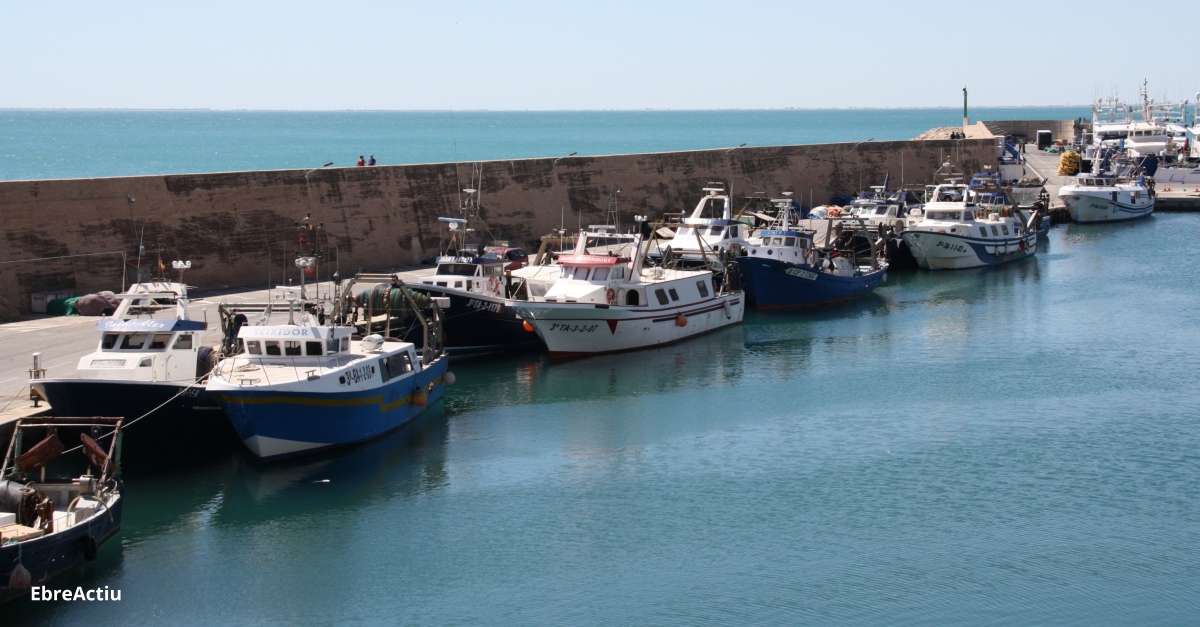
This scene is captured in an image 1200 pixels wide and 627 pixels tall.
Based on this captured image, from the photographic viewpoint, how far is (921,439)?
2430 cm

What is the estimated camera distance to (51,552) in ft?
53.3

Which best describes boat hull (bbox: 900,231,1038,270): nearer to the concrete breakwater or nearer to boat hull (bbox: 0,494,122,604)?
the concrete breakwater

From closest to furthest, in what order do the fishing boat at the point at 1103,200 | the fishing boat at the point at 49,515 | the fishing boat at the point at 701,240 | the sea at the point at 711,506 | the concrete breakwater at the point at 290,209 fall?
1. the fishing boat at the point at 49,515
2. the sea at the point at 711,506
3. the concrete breakwater at the point at 290,209
4. the fishing boat at the point at 701,240
5. the fishing boat at the point at 1103,200

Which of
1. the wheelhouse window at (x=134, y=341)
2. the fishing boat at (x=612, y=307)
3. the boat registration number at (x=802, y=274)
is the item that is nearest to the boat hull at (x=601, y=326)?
the fishing boat at (x=612, y=307)

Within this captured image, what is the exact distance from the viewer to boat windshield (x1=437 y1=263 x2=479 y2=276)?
3241 centimetres

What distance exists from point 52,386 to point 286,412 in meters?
4.18

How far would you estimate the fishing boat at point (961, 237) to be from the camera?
157ft

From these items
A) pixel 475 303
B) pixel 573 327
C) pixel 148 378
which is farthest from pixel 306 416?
pixel 573 327

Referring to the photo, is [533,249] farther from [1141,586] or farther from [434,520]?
[1141,586]

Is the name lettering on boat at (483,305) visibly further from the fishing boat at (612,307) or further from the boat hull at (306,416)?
the boat hull at (306,416)

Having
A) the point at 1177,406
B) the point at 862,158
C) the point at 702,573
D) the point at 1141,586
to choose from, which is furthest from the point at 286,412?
the point at 862,158

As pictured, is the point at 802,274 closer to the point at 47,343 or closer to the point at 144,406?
the point at 47,343

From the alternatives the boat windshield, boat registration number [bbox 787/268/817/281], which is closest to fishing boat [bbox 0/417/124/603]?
the boat windshield

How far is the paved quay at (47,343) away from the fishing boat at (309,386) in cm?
360
